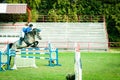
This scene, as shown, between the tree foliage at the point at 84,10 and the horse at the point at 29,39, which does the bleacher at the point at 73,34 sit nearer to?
the tree foliage at the point at 84,10

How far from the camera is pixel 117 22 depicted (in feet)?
140

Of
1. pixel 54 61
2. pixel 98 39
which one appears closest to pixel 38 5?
pixel 98 39

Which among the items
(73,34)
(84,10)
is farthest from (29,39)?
(84,10)

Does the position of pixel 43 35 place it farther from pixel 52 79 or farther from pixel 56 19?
pixel 52 79

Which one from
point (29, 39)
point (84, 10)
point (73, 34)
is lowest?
point (73, 34)

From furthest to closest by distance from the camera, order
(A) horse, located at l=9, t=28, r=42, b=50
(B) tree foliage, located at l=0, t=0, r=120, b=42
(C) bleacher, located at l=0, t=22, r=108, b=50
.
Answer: (B) tree foliage, located at l=0, t=0, r=120, b=42, (C) bleacher, located at l=0, t=22, r=108, b=50, (A) horse, located at l=9, t=28, r=42, b=50

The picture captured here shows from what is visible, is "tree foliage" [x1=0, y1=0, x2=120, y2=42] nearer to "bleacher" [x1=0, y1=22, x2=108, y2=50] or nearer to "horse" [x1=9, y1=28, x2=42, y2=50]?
"bleacher" [x1=0, y1=22, x2=108, y2=50]

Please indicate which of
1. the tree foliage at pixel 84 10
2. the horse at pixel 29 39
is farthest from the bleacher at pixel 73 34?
the horse at pixel 29 39

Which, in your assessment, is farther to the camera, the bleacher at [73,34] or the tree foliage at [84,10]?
the tree foliage at [84,10]

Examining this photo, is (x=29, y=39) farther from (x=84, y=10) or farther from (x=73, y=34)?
(x=84, y=10)

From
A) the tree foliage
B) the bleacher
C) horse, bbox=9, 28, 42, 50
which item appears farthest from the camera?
the tree foliage

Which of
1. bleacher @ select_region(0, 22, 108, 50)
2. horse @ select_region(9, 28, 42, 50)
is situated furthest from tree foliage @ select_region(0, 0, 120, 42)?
horse @ select_region(9, 28, 42, 50)

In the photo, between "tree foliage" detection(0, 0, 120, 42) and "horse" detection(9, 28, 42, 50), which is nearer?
"horse" detection(9, 28, 42, 50)

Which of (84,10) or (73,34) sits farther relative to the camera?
(84,10)
